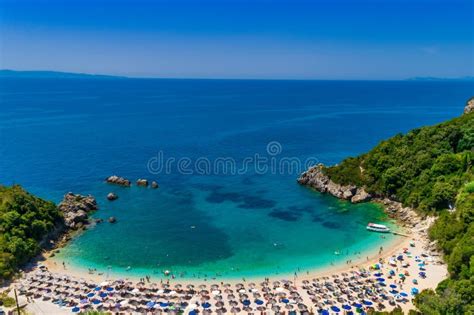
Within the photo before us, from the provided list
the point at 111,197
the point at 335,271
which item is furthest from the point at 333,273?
the point at 111,197

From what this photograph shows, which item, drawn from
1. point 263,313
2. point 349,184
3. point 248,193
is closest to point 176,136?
point 248,193

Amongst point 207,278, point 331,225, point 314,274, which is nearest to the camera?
point 207,278

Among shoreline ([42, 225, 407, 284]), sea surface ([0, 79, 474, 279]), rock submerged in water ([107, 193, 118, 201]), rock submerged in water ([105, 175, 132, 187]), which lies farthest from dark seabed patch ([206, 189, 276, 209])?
shoreline ([42, 225, 407, 284])

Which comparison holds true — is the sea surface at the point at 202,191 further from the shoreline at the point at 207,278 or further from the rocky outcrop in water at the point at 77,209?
the rocky outcrop in water at the point at 77,209

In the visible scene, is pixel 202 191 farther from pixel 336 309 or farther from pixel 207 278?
pixel 336 309

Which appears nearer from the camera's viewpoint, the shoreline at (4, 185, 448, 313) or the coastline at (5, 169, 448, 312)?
the shoreline at (4, 185, 448, 313)

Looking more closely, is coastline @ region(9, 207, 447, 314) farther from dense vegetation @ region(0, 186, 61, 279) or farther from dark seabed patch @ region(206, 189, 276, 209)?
dark seabed patch @ region(206, 189, 276, 209)
